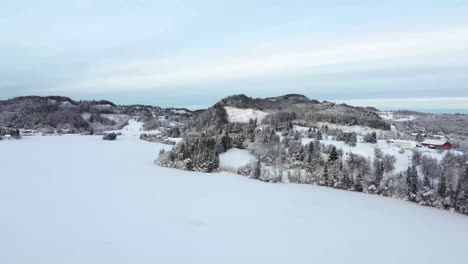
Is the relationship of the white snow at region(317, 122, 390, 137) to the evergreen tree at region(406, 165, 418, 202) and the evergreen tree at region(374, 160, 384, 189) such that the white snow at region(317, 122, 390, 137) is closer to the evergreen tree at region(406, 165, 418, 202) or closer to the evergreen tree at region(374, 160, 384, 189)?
the evergreen tree at region(374, 160, 384, 189)

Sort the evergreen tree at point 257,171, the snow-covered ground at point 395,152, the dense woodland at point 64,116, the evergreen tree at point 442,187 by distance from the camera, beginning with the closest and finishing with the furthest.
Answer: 1. the evergreen tree at point 442,187
2. the snow-covered ground at point 395,152
3. the evergreen tree at point 257,171
4. the dense woodland at point 64,116

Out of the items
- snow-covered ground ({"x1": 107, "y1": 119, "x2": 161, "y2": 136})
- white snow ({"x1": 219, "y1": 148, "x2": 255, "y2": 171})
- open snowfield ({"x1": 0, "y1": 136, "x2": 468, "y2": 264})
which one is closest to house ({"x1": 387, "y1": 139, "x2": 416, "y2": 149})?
open snowfield ({"x1": 0, "y1": 136, "x2": 468, "y2": 264})

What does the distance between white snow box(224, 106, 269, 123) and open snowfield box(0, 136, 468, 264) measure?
1254 inches

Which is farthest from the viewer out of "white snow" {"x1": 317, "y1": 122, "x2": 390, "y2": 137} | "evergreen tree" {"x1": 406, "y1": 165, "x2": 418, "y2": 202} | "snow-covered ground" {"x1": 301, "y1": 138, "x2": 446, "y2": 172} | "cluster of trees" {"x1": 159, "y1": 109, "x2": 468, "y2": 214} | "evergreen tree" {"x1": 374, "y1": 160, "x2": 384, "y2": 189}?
"white snow" {"x1": 317, "y1": 122, "x2": 390, "y2": 137}

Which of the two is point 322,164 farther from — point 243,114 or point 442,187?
point 243,114

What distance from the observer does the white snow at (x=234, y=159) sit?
6126 cm

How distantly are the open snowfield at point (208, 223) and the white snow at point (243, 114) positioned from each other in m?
31.9

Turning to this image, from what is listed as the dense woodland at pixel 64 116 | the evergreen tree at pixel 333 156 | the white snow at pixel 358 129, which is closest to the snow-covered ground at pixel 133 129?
the dense woodland at pixel 64 116

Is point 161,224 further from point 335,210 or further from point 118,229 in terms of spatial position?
point 335,210

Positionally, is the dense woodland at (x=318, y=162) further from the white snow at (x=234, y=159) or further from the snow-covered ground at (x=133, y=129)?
the snow-covered ground at (x=133, y=129)

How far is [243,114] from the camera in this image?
8788cm

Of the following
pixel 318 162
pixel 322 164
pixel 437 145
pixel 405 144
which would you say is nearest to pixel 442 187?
pixel 322 164

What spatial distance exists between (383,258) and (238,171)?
3477cm

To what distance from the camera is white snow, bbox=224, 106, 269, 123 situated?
8579 centimetres
